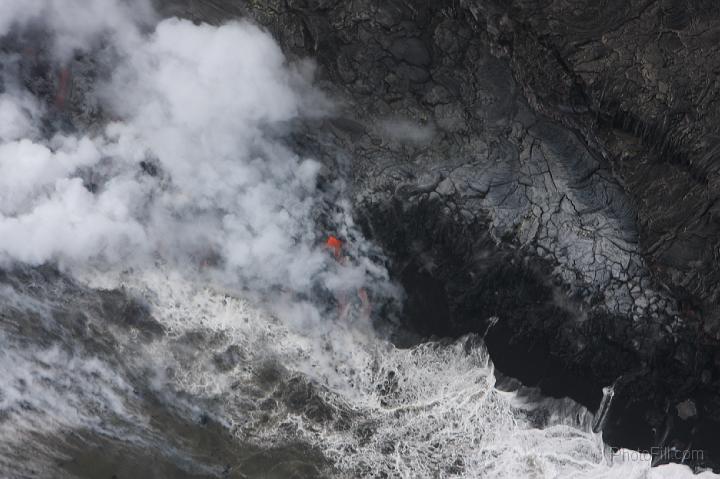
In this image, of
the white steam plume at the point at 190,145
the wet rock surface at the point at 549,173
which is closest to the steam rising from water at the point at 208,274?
the white steam plume at the point at 190,145

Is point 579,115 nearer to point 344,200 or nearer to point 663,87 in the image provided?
point 663,87

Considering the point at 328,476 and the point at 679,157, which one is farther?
the point at 328,476

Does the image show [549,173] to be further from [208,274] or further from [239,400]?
[239,400]

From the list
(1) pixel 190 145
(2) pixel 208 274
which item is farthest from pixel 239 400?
(1) pixel 190 145

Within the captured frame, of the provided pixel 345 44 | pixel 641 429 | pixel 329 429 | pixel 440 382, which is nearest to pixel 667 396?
pixel 641 429

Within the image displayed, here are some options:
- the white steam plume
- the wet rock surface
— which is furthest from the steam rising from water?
the wet rock surface

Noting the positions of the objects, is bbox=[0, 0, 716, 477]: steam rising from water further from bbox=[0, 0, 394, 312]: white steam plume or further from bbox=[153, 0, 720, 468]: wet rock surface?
bbox=[153, 0, 720, 468]: wet rock surface

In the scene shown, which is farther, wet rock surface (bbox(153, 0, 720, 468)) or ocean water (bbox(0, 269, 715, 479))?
ocean water (bbox(0, 269, 715, 479))

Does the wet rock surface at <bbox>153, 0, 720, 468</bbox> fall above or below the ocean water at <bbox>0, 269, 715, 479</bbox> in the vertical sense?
above

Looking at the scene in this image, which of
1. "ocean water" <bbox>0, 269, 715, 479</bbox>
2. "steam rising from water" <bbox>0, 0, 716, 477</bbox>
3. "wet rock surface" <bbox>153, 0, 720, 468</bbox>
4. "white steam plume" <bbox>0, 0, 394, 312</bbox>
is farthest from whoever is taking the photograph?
"white steam plume" <bbox>0, 0, 394, 312</bbox>

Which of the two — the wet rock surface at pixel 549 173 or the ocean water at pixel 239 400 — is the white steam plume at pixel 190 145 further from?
the ocean water at pixel 239 400
